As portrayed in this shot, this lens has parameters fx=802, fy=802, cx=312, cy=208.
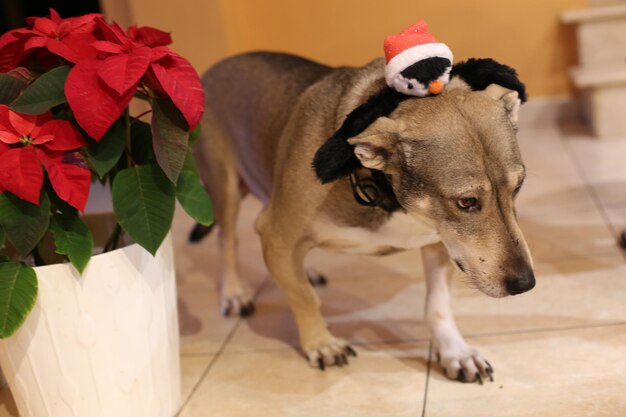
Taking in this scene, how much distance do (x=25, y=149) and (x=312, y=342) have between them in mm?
1051

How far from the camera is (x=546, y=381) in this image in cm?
206

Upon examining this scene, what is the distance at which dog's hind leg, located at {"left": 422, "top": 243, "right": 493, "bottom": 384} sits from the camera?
213 centimetres

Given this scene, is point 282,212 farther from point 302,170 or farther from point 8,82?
point 8,82

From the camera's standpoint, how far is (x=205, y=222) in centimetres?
198

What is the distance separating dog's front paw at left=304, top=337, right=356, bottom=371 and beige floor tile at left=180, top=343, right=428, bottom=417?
0.07 ft

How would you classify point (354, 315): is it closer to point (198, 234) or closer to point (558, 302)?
point (558, 302)

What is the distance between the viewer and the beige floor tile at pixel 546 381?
1.94 m

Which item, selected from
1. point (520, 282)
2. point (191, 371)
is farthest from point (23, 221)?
point (520, 282)

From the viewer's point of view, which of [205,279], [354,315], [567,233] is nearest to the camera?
[354,315]

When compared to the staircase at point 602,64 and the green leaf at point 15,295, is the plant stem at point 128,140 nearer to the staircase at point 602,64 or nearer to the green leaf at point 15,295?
the green leaf at point 15,295

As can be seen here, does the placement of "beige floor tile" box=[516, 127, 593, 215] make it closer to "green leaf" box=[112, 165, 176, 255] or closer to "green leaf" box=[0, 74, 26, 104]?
"green leaf" box=[112, 165, 176, 255]

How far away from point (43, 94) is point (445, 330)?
1.23 meters

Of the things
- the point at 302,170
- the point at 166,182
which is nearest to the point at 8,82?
the point at 166,182

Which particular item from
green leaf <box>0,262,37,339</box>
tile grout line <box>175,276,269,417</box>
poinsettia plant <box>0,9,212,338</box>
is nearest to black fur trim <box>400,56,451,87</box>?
poinsettia plant <box>0,9,212,338</box>
